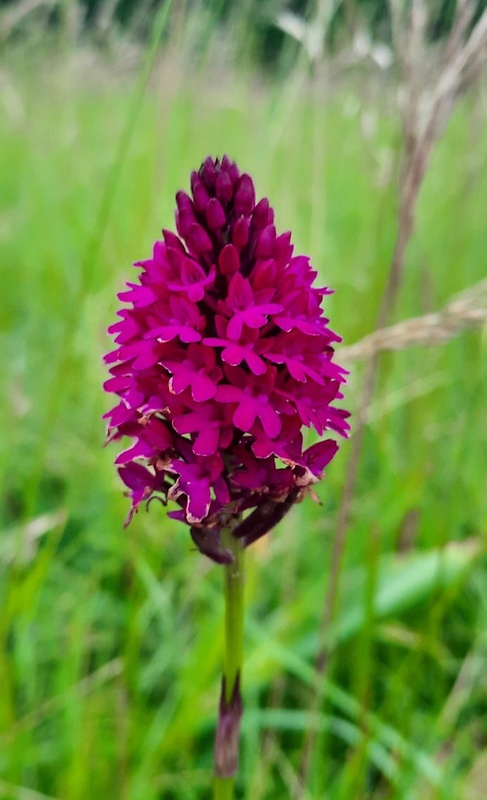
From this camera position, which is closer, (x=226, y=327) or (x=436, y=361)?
(x=226, y=327)

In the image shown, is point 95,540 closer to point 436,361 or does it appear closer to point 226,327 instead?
point 436,361

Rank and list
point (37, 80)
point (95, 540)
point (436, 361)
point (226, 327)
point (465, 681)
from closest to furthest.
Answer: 1. point (226, 327)
2. point (465, 681)
3. point (95, 540)
4. point (436, 361)
5. point (37, 80)

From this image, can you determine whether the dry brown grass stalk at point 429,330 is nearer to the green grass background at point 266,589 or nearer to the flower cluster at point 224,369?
the green grass background at point 266,589

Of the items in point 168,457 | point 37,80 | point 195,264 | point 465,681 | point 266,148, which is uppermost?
point 37,80

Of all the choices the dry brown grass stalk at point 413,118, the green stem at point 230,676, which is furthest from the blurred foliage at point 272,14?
the green stem at point 230,676

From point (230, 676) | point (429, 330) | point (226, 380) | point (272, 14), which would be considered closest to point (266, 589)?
point (429, 330)

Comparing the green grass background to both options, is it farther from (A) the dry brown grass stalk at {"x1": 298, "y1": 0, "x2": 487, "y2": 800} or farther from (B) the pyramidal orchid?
(B) the pyramidal orchid

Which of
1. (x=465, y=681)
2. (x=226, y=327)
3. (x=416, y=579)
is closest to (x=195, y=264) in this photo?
(x=226, y=327)
